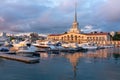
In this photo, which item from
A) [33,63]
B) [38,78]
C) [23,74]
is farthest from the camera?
[33,63]

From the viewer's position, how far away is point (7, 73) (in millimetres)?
30641

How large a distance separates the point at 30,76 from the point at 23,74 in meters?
1.52

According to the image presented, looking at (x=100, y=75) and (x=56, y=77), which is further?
(x=100, y=75)

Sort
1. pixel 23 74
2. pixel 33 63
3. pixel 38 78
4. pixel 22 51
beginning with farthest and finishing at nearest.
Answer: pixel 22 51, pixel 33 63, pixel 23 74, pixel 38 78

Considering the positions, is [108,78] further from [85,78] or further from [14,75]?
[14,75]

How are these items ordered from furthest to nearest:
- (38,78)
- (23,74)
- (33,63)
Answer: (33,63)
(23,74)
(38,78)

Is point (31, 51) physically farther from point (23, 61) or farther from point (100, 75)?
point (100, 75)

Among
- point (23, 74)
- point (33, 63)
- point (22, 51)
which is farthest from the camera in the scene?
point (22, 51)

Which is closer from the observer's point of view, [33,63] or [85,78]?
[85,78]

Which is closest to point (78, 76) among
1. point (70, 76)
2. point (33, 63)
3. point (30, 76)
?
point (70, 76)

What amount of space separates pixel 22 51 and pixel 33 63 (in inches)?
502

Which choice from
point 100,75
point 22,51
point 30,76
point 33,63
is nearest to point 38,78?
point 30,76

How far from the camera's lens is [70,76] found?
28797mm

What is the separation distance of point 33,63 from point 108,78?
16094 mm
